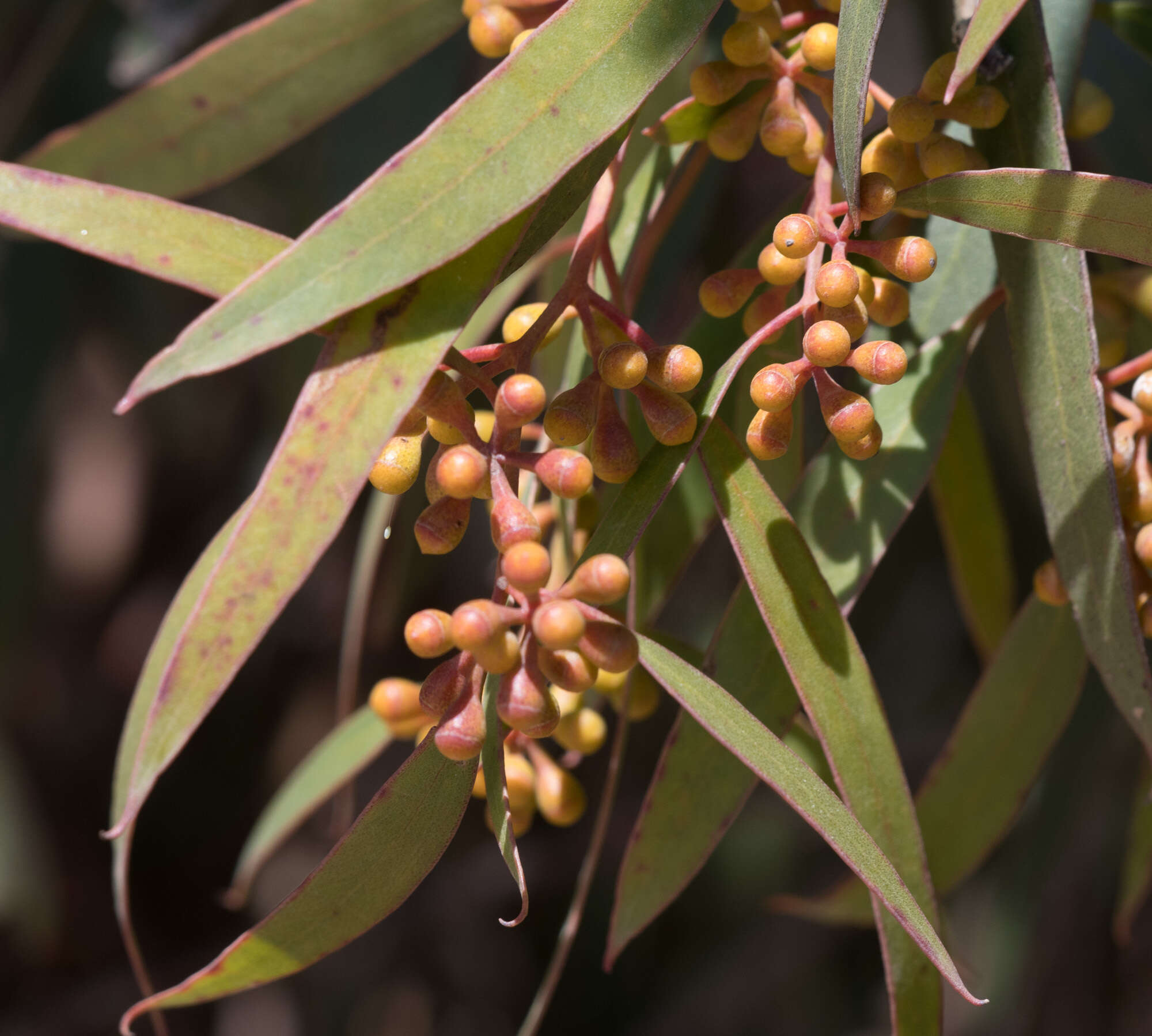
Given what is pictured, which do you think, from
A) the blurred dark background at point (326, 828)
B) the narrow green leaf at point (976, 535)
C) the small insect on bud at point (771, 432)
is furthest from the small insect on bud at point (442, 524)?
the blurred dark background at point (326, 828)

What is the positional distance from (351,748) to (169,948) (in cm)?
157

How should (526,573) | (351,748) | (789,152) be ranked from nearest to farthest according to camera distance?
(526,573)
(789,152)
(351,748)

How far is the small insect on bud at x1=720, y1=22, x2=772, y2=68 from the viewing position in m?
0.44

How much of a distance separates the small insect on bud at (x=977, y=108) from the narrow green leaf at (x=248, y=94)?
0.39 meters

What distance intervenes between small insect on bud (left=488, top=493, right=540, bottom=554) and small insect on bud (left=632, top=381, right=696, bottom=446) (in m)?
0.07

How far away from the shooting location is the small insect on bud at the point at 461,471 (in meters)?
0.36

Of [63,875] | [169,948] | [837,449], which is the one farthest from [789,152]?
[169,948]

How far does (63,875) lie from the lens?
1896 millimetres

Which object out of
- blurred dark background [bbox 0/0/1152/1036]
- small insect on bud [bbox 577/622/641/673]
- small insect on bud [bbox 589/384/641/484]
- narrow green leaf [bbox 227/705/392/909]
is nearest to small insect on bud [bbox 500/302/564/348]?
small insect on bud [bbox 589/384/641/484]

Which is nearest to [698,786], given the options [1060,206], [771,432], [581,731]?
[581,731]

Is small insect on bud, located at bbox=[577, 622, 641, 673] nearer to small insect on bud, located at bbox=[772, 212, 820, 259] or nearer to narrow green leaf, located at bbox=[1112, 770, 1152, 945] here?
small insect on bud, located at bbox=[772, 212, 820, 259]

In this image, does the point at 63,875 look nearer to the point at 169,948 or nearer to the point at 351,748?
the point at 169,948

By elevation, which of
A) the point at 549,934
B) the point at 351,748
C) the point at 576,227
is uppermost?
the point at 576,227

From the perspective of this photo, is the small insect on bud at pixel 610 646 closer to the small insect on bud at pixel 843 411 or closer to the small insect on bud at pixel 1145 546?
the small insect on bud at pixel 843 411
